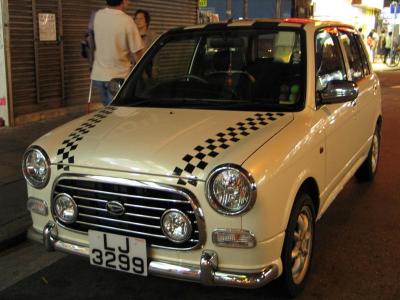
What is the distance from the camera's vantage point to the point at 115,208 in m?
3.13

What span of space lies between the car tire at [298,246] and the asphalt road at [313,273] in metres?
0.11

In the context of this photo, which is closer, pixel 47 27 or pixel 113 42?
pixel 113 42

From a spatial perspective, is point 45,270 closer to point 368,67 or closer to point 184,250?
point 184,250

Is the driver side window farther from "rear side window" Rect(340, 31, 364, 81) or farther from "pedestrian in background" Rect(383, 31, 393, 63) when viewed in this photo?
"pedestrian in background" Rect(383, 31, 393, 63)

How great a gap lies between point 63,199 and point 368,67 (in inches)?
150

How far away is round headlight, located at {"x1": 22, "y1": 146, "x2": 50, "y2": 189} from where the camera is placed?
333 cm

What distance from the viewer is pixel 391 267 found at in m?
3.97

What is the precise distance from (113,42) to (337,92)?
9.75ft

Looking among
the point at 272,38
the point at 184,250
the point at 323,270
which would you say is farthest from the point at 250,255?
the point at 272,38

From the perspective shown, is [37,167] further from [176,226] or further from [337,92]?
[337,92]

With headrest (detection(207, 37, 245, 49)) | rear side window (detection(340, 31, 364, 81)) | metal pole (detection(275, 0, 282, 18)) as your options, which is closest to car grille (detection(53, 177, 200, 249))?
headrest (detection(207, 37, 245, 49))

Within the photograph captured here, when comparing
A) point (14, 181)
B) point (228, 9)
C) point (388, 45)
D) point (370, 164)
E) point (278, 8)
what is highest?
point (278, 8)

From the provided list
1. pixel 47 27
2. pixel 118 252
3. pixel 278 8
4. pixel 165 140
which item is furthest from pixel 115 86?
pixel 278 8

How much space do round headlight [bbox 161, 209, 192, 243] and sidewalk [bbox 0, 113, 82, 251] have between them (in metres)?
1.93
